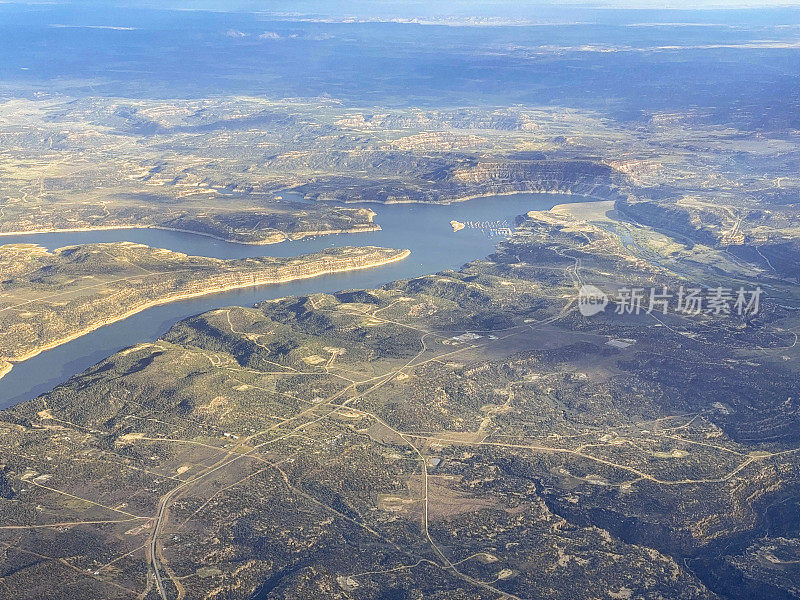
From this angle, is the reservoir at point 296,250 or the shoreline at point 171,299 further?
the shoreline at point 171,299

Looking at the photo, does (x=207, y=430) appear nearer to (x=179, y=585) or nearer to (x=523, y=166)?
(x=179, y=585)

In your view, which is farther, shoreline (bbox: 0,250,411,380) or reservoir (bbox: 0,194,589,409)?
shoreline (bbox: 0,250,411,380)

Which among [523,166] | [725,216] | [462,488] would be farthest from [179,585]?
[523,166]

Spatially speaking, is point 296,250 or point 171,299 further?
point 296,250

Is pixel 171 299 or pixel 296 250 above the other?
pixel 171 299
